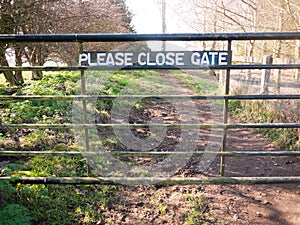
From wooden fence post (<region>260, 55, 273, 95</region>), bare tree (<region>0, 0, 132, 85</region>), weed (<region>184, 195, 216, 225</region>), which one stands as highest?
bare tree (<region>0, 0, 132, 85</region>)

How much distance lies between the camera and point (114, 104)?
5973 mm

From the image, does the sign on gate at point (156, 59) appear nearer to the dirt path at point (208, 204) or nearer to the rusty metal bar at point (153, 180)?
the rusty metal bar at point (153, 180)

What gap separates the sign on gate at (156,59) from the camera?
218 centimetres

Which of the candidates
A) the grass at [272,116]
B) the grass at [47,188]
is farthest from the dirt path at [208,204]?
the grass at [272,116]

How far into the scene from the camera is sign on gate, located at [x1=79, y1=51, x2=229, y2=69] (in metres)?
2.18

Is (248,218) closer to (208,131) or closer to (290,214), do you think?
(290,214)

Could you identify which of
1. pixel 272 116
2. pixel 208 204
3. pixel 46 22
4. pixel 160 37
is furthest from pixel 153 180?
pixel 46 22

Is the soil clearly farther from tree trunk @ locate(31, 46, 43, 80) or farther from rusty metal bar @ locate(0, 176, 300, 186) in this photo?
tree trunk @ locate(31, 46, 43, 80)

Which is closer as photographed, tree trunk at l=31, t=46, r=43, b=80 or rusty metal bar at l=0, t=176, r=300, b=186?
rusty metal bar at l=0, t=176, r=300, b=186

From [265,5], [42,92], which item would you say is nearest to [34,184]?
[42,92]

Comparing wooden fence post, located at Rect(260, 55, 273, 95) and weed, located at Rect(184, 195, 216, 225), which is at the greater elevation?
wooden fence post, located at Rect(260, 55, 273, 95)

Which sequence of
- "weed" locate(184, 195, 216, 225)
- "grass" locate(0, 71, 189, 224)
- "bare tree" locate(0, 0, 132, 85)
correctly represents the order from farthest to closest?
"bare tree" locate(0, 0, 132, 85) → "weed" locate(184, 195, 216, 225) → "grass" locate(0, 71, 189, 224)

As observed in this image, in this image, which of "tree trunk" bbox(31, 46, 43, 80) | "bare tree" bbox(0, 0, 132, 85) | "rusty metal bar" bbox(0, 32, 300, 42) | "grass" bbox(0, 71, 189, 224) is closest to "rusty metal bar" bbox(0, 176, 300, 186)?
"grass" bbox(0, 71, 189, 224)

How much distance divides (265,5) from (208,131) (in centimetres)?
1014
